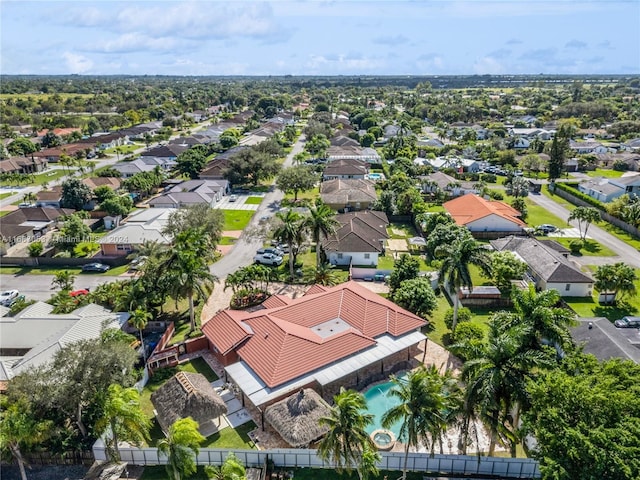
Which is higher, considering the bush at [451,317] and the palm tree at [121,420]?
the palm tree at [121,420]

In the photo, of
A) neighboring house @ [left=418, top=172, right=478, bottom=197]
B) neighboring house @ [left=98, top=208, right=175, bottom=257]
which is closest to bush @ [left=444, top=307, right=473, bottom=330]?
neighboring house @ [left=98, top=208, right=175, bottom=257]

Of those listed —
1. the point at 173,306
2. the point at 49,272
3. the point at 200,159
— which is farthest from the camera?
the point at 200,159

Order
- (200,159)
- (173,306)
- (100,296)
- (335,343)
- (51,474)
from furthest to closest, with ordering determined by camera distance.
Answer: (200,159), (173,306), (100,296), (335,343), (51,474)

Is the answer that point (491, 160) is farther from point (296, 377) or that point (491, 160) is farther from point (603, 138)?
point (296, 377)

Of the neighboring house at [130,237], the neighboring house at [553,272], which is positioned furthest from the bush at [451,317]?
the neighboring house at [130,237]

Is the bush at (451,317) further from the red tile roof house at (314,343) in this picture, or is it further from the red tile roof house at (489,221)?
the red tile roof house at (489,221)

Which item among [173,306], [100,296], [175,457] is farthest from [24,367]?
[175,457]
